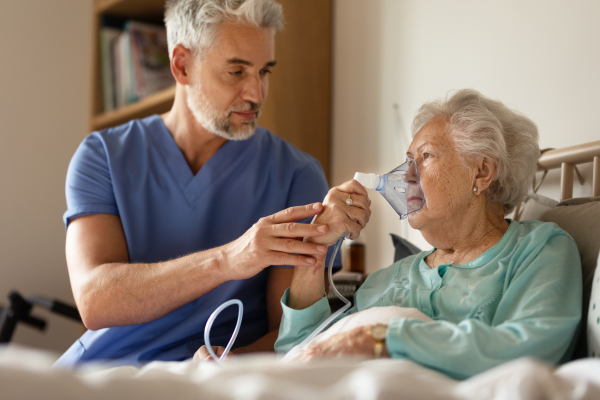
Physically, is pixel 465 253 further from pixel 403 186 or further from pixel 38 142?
pixel 38 142

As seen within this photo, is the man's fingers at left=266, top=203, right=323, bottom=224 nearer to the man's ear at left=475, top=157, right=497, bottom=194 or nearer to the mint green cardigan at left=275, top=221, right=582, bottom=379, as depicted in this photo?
the mint green cardigan at left=275, top=221, right=582, bottom=379

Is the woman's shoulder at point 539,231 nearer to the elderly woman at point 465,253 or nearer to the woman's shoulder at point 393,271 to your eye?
the elderly woman at point 465,253

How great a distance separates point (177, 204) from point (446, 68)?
96cm

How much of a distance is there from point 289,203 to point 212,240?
246mm

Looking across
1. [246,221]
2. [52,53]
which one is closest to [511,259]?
[246,221]

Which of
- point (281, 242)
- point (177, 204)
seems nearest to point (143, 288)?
point (177, 204)

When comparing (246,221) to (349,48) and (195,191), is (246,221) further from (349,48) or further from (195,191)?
(349,48)

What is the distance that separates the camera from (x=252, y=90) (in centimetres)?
155

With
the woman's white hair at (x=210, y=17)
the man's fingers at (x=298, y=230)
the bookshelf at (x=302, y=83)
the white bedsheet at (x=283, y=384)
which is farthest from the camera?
the bookshelf at (x=302, y=83)

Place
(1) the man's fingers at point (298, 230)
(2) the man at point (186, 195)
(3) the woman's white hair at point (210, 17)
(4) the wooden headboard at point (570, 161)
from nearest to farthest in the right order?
(1) the man's fingers at point (298, 230) < (4) the wooden headboard at point (570, 161) < (2) the man at point (186, 195) < (3) the woman's white hair at point (210, 17)

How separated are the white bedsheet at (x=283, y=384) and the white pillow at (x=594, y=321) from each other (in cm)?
24

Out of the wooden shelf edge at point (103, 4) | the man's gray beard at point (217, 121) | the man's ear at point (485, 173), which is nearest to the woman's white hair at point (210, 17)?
the man's gray beard at point (217, 121)

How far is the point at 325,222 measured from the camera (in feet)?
3.80

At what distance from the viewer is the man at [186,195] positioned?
138 cm
